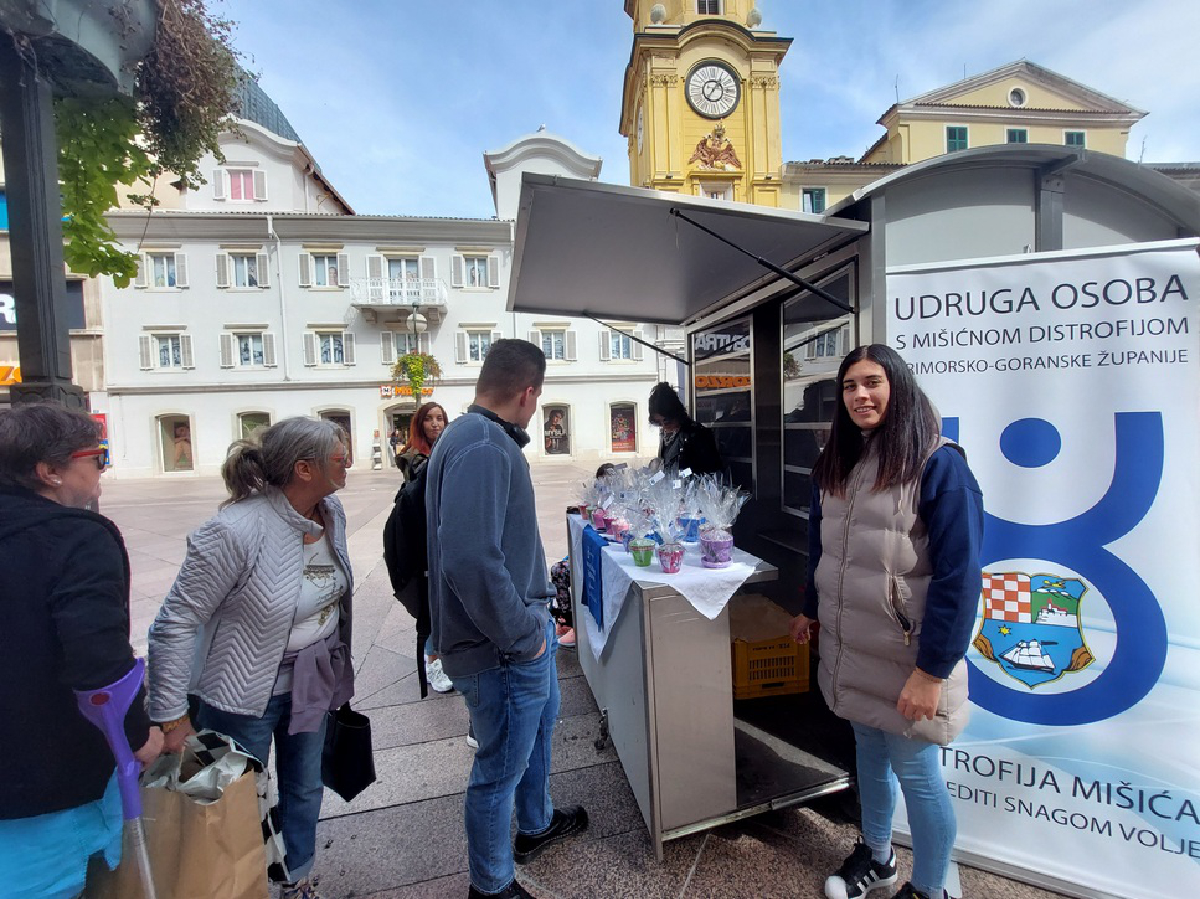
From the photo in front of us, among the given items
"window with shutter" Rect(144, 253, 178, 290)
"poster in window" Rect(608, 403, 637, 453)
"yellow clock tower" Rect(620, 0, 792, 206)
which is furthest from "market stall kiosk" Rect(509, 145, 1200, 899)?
"window with shutter" Rect(144, 253, 178, 290)

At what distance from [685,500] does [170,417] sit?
23.7 meters

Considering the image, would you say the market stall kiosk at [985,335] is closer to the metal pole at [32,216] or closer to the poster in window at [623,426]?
the metal pole at [32,216]

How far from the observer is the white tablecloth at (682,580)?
6.66ft

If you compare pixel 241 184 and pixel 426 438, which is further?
pixel 241 184

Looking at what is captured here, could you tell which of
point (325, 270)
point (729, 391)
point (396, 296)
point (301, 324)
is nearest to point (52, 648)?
point (729, 391)

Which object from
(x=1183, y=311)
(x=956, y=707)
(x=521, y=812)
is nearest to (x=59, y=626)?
(x=521, y=812)

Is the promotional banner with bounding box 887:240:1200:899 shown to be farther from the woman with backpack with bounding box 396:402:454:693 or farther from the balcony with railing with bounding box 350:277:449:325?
the balcony with railing with bounding box 350:277:449:325

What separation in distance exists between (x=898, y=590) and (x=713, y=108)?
23.5m

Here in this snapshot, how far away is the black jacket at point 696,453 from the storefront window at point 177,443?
22367mm

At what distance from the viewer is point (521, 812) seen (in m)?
2.15

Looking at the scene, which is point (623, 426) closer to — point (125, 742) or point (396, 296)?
point (396, 296)

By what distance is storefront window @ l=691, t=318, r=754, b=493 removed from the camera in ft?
13.3

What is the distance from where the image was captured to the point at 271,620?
1.63 meters

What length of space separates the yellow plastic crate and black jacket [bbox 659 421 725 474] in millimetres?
1278
